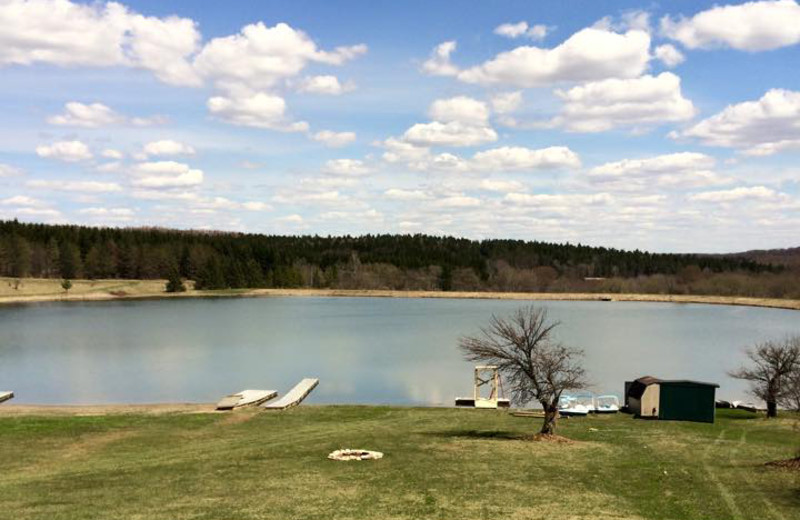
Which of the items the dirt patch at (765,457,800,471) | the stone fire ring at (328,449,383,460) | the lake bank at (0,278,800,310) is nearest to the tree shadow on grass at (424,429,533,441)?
the stone fire ring at (328,449,383,460)

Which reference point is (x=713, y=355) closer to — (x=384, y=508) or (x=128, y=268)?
(x=384, y=508)

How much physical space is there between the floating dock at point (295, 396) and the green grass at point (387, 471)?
6.94m

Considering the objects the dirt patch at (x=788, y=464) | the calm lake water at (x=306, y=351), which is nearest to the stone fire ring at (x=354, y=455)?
the dirt patch at (x=788, y=464)

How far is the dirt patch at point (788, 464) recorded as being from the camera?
22080 mm

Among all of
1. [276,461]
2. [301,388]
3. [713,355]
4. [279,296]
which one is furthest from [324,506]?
[279,296]

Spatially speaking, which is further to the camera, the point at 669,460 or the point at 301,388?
the point at 301,388

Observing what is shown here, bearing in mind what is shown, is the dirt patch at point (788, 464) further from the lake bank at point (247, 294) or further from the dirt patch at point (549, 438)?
the lake bank at point (247, 294)

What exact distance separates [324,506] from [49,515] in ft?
21.9

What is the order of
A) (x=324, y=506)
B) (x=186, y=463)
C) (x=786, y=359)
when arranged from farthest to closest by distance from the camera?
1. (x=786, y=359)
2. (x=186, y=463)
3. (x=324, y=506)

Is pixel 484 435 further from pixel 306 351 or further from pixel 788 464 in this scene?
pixel 306 351

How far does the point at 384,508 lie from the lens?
1759 centimetres

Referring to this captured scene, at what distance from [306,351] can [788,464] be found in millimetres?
55693

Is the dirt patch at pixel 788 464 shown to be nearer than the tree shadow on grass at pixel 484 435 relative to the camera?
Yes

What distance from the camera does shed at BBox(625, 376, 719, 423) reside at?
124 ft
